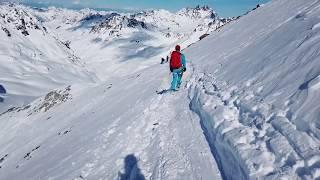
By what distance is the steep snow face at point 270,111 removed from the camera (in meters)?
9.41

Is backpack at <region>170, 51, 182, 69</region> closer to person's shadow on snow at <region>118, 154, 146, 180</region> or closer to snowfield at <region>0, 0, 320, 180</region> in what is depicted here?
snowfield at <region>0, 0, 320, 180</region>

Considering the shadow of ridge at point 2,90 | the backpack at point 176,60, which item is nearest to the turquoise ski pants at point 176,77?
the backpack at point 176,60

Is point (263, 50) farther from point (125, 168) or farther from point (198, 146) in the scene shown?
point (125, 168)

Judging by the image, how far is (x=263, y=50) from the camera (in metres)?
21.1

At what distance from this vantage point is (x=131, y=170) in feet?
42.8

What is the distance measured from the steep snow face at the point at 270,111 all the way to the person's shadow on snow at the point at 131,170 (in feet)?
8.16

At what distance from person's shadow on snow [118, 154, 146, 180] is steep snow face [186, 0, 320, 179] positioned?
98.0 inches

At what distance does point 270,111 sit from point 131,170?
474 centimetres

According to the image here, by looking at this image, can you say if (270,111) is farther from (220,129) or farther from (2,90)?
(2,90)

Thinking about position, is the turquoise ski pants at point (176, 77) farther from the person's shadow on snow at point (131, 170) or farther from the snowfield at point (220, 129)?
the person's shadow on snow at point (131, 170)

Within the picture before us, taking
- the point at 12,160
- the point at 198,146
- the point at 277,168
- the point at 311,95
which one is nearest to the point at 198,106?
the point at 198,146

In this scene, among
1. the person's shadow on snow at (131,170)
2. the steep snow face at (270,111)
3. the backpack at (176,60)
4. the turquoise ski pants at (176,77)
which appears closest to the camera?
the steep snow face at (270,111)

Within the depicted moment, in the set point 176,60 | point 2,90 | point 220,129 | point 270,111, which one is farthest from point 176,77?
point 2,90

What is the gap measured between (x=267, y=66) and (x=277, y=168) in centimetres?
840
